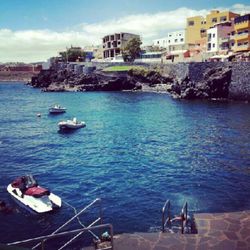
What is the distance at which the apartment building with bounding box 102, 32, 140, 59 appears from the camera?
502ft

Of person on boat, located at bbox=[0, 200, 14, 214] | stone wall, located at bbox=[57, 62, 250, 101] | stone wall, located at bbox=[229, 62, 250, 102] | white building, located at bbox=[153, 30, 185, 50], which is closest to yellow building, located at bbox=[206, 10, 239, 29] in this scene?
white building, located at bbox=[153, 30, 185, 50]

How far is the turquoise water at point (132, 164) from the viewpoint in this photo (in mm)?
23953

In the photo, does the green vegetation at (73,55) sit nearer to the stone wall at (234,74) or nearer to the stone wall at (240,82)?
the stone wall at (234,74)

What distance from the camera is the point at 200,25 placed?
5005 inches

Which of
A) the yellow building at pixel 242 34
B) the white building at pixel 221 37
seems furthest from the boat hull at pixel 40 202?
the white building at pixel 221 37

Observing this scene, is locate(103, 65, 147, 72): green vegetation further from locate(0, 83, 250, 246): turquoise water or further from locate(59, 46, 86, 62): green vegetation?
locate(0, 83, 250, 246): turquoise water

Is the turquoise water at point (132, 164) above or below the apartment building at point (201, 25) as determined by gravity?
below

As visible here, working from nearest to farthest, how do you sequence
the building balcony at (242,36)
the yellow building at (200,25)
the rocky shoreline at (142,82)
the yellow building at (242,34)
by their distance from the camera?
the rocky shoreline at (142,82) < the building balcony at (242,36) < the yellow building at (242,34) < the yellow building at (200,25)

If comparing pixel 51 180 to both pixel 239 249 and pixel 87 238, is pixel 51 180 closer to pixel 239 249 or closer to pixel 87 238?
pixel 87 238

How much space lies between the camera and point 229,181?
29297mm

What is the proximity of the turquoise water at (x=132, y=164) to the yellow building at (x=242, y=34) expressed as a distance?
31.9 metres

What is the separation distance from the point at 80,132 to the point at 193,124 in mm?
18602

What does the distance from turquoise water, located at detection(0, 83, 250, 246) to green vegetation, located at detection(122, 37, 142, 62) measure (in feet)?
242

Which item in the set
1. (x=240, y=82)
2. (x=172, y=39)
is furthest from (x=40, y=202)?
(x=172, y=39)
